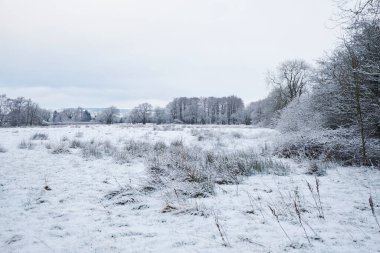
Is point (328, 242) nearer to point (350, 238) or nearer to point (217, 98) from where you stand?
point (350, 238)

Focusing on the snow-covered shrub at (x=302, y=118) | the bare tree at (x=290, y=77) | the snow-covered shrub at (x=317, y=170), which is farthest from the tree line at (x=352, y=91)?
the bare tree at (x=290, y=77)

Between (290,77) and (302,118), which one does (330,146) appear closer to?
(302,118)

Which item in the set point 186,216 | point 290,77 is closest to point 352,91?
point 186,216

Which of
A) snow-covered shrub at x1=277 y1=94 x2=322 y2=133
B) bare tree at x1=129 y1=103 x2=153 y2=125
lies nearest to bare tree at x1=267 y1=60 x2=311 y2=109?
snow-covered shrub at x1=277 y1=94 x2=322 y2=133

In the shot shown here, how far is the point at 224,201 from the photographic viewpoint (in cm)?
414

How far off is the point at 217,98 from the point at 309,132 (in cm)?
8093

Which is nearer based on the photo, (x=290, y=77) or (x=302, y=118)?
(x=302, y=118)

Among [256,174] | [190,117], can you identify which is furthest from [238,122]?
[256,174]

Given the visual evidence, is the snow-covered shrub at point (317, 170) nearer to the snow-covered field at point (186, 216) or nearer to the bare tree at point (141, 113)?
the snow-covered field at point (186, 216)

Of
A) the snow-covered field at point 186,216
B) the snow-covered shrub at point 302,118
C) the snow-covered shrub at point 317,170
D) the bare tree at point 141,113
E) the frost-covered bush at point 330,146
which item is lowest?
Result: the snow-covered field at point 186,216

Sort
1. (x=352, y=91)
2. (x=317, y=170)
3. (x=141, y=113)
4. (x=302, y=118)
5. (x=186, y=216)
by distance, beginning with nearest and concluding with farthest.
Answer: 1. (x=186, y=216)
2. (x=317, y=170)
3. (x=352, y=91)
4. (x=302, y=118)
5. (x=141, y=113)

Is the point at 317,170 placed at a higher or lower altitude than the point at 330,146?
lower

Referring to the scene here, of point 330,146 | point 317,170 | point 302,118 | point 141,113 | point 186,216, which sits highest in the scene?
point 141,113

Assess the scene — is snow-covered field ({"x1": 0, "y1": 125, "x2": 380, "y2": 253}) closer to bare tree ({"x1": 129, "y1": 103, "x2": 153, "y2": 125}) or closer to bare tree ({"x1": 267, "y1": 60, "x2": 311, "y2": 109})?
bare tree ({"x1": 267, "y1": 60, "x2": 311, "y2": 109})
